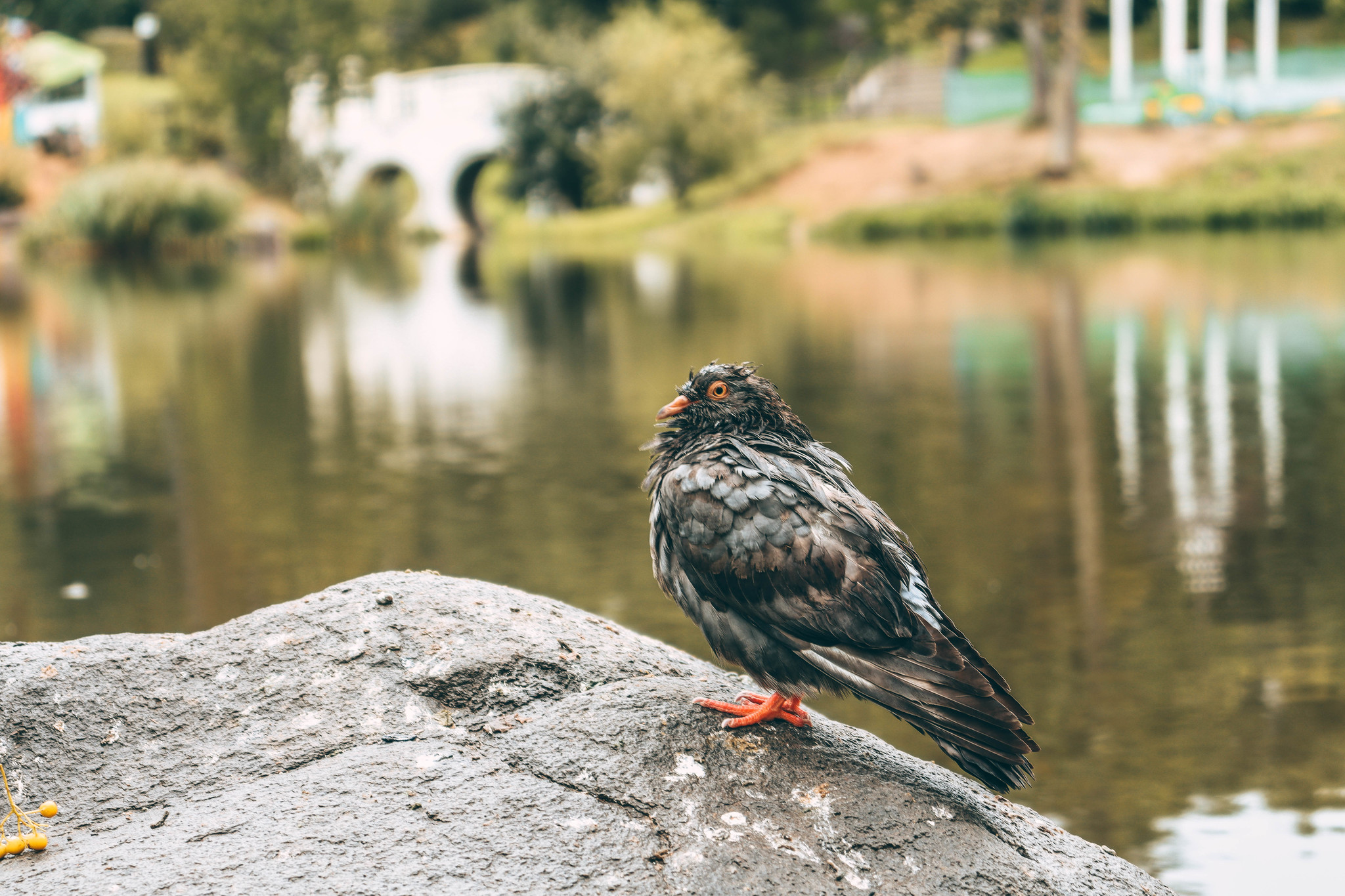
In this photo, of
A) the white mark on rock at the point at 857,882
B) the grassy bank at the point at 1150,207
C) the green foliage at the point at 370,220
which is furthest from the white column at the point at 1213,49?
the white mark on rock at the point at 857,882

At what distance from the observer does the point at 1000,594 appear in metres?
8.62

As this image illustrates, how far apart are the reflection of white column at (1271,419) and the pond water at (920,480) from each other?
49 millimetres

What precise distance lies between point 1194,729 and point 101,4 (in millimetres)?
94137

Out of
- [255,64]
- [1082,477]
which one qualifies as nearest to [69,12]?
[255,64]

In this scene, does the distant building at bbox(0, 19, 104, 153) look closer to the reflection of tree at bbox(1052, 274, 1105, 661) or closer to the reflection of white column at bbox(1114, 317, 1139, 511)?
the reflection of tree at bbox(1052, 274, 1105, 661)

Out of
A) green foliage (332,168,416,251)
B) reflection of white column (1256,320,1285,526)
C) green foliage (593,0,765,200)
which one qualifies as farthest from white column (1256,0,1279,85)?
green foliage (332,168,416,251)

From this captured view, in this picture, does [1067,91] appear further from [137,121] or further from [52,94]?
[52,94]

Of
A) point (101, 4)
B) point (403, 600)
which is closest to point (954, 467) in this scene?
point (403, 600)

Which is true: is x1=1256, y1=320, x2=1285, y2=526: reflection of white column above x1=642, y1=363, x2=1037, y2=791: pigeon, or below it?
below

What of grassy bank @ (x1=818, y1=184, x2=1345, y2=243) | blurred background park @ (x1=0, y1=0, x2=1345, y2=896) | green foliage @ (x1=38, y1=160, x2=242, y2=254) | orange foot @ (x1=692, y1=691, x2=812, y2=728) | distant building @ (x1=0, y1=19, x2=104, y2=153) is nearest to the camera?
orange foot @ (x1=692, y1=691, x2=812, y2=728)

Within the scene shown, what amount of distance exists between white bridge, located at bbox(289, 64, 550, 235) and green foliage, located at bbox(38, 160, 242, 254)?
1554 cm

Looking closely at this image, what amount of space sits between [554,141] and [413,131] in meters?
12.5

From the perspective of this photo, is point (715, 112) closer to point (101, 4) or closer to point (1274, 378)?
point (1274, 378)

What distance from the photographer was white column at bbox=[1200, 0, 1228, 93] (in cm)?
4747
